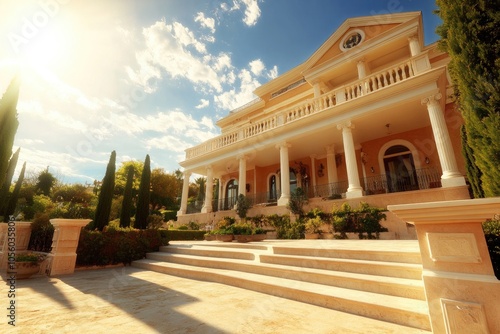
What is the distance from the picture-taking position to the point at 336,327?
2484 millimetres

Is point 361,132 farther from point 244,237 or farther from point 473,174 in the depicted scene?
point 244,237

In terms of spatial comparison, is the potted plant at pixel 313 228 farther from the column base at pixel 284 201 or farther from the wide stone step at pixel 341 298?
the wide stone step at pixel 341 298

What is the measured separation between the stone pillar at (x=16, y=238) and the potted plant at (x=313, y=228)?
9700mm

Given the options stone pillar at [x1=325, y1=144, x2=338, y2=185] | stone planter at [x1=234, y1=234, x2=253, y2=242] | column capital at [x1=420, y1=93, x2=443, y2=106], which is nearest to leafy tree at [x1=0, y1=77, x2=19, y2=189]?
stone planter at [x1=234, y1=234, x2=253, y2=242]

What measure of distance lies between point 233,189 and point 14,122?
14.1 meters

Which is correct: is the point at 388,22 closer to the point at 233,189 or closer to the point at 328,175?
the point at 328,175

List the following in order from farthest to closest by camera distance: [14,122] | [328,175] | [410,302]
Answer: [328,175] < [14,122] < [410,302]

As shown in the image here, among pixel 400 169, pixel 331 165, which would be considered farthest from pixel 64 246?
pixel 400 169

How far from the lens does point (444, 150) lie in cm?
809

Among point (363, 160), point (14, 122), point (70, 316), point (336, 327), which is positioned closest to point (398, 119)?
point (363, 160)

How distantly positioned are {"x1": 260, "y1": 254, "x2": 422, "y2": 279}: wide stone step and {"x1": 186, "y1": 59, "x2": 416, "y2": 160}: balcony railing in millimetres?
8485

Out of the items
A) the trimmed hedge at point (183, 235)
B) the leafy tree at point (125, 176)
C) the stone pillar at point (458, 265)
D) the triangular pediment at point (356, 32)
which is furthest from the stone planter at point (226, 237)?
the leafy tree at point (125, 176)

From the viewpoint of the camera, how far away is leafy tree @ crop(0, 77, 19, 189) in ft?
26.2

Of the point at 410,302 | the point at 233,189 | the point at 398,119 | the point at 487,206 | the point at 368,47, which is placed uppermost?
the point at 368,47
